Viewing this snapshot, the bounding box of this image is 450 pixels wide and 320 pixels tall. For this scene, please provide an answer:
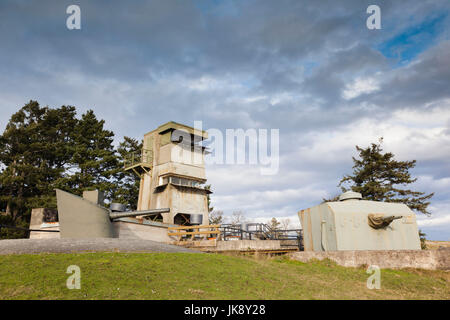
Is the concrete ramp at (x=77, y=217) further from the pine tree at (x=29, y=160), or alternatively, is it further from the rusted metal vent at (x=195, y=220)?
the pine tree at (x=29, y=160)

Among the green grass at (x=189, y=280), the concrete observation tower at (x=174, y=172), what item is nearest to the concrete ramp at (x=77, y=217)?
the green grass at (x=189, y=280)

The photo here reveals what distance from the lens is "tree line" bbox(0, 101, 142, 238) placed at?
97.0 ft

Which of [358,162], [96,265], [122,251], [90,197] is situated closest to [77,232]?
[90,197]

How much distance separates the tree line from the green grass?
22.9 metres

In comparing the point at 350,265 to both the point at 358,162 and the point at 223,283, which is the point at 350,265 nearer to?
the point at 223,283

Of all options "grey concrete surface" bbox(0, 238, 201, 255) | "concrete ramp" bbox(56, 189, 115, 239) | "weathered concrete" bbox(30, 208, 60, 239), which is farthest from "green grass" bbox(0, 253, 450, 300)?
"weathered concrete" bbox(30, 208, 60, 239)

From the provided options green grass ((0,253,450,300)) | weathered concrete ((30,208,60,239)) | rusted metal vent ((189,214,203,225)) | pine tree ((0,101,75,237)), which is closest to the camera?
green grass ((0,253,450,300))

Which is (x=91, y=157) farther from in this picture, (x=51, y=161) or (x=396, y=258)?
(x=396, y=258)

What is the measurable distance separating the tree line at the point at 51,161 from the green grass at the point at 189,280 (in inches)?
903

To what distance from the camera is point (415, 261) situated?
42.2 ft

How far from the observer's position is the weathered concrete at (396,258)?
1273cm

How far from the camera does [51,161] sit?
36.3 metres

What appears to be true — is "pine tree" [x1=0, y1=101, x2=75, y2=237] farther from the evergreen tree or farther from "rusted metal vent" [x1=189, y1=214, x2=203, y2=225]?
"rusted metal vent" [x1=189, y1=214, x2=203, y2=225]
